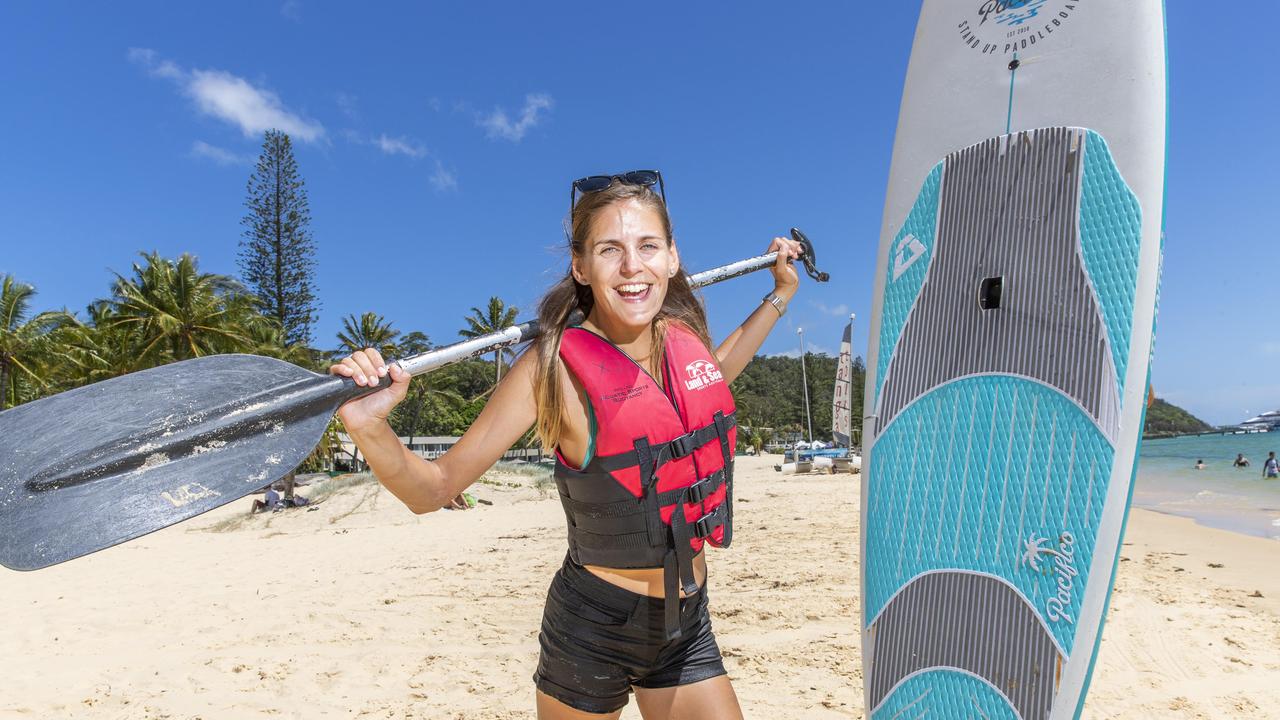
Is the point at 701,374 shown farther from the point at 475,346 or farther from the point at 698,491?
the point at 475,346

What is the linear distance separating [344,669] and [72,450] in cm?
319

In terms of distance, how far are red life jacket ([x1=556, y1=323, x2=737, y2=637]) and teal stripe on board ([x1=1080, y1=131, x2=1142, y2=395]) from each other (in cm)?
152

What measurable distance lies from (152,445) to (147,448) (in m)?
0.01

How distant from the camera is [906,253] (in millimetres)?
3010

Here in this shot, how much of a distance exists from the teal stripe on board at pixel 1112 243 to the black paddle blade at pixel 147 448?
7.77ft

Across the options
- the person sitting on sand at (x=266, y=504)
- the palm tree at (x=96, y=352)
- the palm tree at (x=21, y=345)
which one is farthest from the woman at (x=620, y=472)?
the palm tree at (x=21, y=345)

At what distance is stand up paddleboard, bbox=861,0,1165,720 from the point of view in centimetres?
246

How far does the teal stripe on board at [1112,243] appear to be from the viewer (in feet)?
8.12

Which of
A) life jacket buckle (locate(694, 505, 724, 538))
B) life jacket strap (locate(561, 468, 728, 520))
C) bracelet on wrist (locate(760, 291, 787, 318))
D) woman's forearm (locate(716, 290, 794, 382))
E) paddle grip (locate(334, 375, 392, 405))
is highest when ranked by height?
bracelet on wrist (locate(760, 291, 787, 318))

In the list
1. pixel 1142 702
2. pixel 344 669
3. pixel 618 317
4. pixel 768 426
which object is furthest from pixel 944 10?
pixel 768 426

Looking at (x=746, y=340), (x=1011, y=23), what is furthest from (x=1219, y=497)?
(x=746, y=340)

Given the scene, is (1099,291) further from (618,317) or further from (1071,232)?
(618,317)

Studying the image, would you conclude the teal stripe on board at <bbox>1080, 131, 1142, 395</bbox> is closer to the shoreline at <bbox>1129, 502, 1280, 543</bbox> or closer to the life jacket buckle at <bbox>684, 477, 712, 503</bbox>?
the life jacket buckle at <bbox>684, 477, 712, 503</bbox>

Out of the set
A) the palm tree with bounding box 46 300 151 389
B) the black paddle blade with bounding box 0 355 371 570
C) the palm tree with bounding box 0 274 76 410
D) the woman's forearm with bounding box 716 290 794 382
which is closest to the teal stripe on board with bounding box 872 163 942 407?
the woman's forearm with bounding box 716 290 794 382
